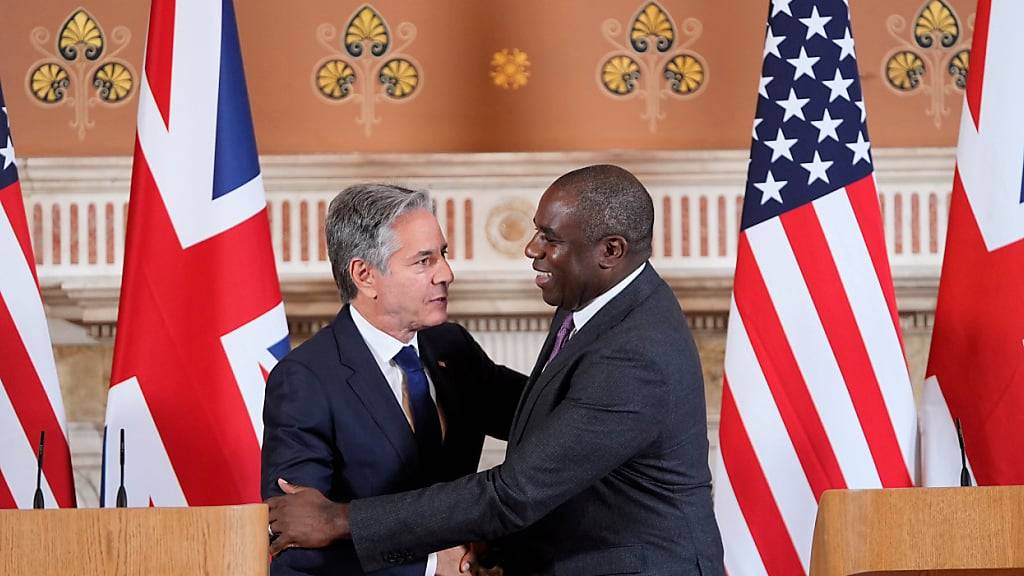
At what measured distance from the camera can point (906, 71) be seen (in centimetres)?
Answer: 394

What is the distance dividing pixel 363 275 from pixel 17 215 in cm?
116

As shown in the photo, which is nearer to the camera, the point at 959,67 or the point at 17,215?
the point at 17,215

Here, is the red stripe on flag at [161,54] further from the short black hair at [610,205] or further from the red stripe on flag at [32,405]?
the short black hair at [610,205]

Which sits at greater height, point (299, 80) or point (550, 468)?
point (299, 80)

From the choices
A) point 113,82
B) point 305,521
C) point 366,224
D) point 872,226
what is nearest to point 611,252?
point 366,224

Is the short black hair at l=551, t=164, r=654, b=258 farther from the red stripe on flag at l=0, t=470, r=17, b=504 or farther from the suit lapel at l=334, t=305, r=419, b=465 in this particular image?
the red stripe on flag at l=0, t=470, r=17, b=504

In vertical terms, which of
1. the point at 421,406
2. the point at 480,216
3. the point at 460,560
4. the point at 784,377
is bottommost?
the point at 460,560

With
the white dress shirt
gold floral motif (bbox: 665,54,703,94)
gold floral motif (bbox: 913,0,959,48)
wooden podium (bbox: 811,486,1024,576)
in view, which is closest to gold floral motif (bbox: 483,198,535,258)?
gold floral motif (bbox: 665,54,703,94)

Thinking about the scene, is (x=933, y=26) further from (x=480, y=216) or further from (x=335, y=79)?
(x=335, y=79)

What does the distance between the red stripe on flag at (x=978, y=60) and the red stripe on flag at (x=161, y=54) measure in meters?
1.98

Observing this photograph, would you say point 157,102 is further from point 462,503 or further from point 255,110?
point 462,503

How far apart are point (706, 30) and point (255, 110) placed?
1.33 metres

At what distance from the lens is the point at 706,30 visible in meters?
3.95

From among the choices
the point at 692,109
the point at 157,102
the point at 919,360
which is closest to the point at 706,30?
the point at 692,109
